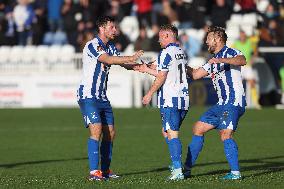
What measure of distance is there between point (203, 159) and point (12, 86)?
12595mm

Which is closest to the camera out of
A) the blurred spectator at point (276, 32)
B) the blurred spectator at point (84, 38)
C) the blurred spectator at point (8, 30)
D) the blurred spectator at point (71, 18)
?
the blurred spectator at point (276, 32)

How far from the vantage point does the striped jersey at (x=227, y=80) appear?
38.5 feet

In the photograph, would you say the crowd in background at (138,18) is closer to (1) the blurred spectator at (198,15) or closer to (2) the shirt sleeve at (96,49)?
(1) the blurred spectator at (198,15)

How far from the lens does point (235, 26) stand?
2848 cm

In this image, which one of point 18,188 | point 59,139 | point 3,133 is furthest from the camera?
point 3,133

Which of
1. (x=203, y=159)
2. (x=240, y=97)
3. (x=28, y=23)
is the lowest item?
(x=203, y=159)

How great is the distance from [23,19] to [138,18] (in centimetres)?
361

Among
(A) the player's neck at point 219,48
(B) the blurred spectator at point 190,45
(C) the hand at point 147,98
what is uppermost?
(B) the blurred spectator at point 190,45

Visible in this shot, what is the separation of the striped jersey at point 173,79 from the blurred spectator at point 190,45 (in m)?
14.9

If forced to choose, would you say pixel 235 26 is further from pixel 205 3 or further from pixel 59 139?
pixel 59 139

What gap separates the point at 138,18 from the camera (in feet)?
96.2

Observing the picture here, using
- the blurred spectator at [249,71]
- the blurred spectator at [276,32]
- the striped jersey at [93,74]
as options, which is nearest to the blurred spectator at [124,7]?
the blurred spectator at [276,32]

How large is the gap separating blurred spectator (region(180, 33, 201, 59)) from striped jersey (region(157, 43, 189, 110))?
14.9 metres

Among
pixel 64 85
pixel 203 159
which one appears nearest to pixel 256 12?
pixel 64 85
